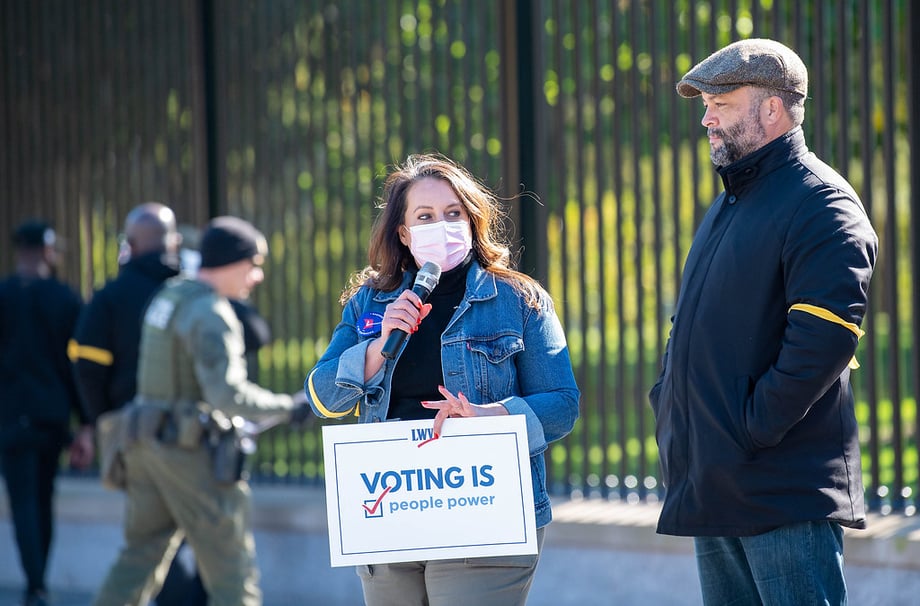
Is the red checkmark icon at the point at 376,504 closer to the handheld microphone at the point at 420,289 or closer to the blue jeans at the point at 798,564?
Result: the handheld microphone at the point at 420,289

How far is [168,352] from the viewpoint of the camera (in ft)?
17.5

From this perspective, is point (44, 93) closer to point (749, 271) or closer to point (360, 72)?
point (360, 72)

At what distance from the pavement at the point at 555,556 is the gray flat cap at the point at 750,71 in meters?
2.31

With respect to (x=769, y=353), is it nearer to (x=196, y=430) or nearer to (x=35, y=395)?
(x=196, y=430)

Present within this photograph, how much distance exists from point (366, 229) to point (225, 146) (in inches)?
43.2

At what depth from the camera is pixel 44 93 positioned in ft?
26.2

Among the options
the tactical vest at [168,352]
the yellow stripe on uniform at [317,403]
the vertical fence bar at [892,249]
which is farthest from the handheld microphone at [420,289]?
the vertical fence bar at [892,249]

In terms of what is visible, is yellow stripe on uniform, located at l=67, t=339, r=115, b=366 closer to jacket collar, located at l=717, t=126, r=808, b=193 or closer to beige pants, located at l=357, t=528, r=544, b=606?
beige pants, located at l=357, t=528, r=544, b=606

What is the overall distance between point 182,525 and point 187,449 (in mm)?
320

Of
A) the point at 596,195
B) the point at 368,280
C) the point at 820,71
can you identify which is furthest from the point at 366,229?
the point at 368,280

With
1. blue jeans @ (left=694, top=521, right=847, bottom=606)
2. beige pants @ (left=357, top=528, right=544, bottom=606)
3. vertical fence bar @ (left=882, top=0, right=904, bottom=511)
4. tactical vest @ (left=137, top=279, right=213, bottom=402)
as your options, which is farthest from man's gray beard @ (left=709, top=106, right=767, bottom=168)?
tactical vest @ (left=137, top=279, right=213, bottom=402)

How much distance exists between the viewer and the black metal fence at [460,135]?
5.40m

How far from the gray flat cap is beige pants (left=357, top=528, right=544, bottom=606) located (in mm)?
1296

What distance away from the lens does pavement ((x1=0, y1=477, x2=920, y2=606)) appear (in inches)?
196
